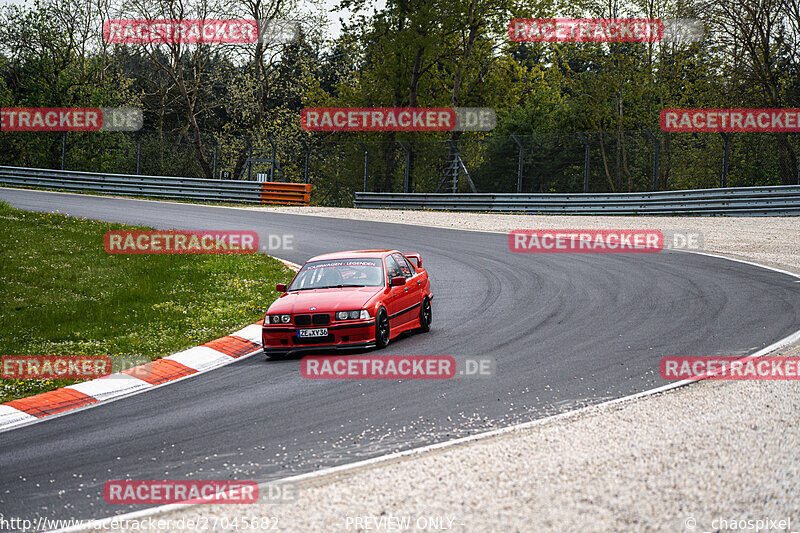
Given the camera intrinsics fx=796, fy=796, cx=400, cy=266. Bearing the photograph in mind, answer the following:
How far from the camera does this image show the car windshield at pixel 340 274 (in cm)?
1124

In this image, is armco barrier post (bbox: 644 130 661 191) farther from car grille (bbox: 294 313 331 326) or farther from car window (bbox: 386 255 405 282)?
car grille (bbox: 294 313 331 326)

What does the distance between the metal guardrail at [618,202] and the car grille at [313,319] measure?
62.7 ft

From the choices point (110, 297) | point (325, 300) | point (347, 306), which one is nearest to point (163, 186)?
point (110, 297)

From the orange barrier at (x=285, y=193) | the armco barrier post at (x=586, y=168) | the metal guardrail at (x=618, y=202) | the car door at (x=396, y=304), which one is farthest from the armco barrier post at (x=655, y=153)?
the car door at (x=396, y=304)

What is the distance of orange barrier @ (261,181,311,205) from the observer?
33000 mm

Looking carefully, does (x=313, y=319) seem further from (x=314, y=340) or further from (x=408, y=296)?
(x=408, y=296)

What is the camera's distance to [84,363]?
31.9 feet

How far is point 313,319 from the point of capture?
1010 cm

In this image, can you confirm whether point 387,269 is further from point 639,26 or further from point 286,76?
point 286,76

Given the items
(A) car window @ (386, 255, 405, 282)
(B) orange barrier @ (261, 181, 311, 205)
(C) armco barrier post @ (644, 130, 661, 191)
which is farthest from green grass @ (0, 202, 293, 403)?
(C) armco barrier post @ (644, 130, 661, 191)

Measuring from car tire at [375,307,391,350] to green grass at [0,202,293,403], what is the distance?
2.63m

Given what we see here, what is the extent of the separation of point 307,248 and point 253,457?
14215 millimetres

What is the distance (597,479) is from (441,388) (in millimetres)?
3101

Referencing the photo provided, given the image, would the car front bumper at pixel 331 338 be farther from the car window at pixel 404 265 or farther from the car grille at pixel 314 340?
the car window at pixel 404 265
